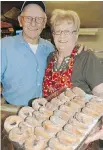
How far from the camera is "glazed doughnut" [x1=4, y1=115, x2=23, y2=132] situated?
3.34 feet

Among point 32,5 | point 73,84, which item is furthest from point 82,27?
point 73,84

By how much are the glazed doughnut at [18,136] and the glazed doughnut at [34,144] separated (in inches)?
0.8

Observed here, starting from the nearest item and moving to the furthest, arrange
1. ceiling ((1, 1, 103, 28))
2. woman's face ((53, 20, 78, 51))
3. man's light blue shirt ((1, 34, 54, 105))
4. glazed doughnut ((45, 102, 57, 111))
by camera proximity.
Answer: glazed doughnut ((45, 102, 57, 111)) < woman's face ((53, 20, 78, 51)) < man's light blue shirt ((1, 34, 54, 105)) < ceiling ((1, 1, 103, 28))

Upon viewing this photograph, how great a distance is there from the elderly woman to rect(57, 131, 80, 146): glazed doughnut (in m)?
0.40

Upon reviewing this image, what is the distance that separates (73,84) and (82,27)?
1540 mm

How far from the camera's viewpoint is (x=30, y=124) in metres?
1.03

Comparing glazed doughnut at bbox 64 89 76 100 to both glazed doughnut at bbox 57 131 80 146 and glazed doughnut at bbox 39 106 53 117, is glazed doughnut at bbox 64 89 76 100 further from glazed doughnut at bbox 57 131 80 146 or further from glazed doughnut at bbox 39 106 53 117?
glazed doughnut at bbox 57 131 80 146

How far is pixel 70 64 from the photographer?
1.37 metres

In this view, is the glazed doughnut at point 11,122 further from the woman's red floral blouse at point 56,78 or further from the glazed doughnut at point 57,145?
the woman's red floral blouse at point 56,78

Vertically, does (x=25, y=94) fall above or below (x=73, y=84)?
below

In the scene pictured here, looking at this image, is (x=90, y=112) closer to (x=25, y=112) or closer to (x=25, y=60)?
(x=25, y=112)

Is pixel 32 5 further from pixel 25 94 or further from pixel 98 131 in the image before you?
pixel 98 131

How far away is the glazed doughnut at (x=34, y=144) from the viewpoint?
91cm

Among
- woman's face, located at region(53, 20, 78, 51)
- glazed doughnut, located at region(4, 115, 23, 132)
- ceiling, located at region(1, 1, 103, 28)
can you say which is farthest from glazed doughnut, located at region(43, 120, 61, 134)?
ceiling, located at region(1, 1, 103, 28)
